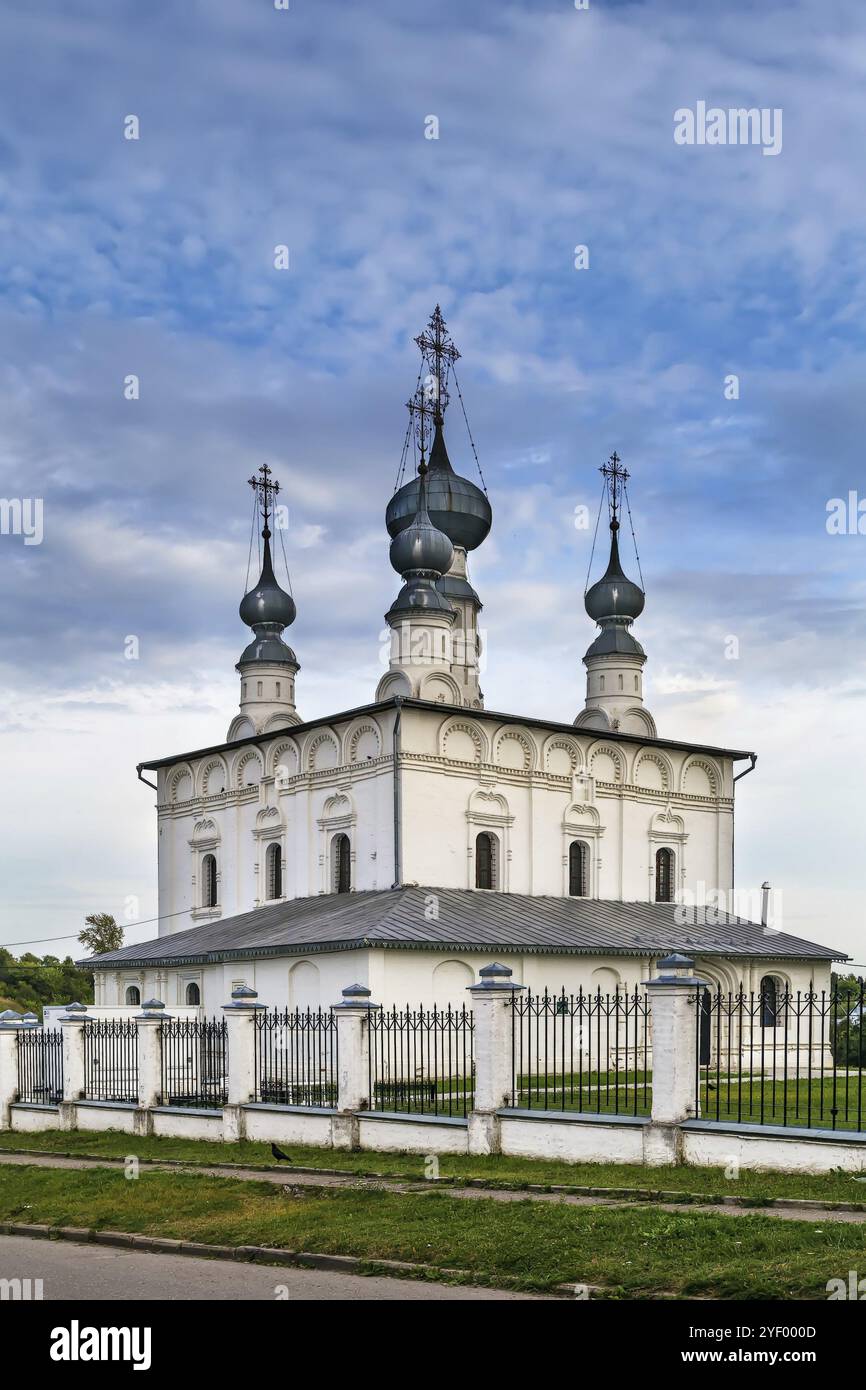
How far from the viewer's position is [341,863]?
29.2 metres

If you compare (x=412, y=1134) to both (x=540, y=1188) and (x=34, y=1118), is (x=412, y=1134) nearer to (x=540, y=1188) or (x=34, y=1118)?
(x=540, y=1188)

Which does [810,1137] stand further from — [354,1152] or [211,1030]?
[211,1030]

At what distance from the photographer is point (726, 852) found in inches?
1310

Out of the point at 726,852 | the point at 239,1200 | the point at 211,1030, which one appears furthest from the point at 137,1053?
the point at 726,852

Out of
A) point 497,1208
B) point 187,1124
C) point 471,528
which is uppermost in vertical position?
point 471,528

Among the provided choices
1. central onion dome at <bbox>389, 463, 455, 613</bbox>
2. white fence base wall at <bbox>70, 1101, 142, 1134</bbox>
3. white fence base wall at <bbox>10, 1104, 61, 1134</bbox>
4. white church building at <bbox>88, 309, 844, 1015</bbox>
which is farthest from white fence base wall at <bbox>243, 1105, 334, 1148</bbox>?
central onion dome at <bbox>389, 463, 455, 613</bbox>

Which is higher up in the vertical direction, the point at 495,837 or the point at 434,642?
the point at 434,642

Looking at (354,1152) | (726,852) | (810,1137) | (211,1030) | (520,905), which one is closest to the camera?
(810,1137)

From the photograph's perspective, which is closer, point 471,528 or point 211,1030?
point 211,1030

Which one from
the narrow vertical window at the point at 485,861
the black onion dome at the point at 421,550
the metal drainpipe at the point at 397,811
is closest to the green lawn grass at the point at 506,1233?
the metal drainpipe at the point at 397,811

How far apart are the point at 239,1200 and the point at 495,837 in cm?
1789

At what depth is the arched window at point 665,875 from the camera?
32.0 meters

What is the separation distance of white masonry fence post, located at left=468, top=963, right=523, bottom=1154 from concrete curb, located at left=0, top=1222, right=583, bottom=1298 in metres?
3.84

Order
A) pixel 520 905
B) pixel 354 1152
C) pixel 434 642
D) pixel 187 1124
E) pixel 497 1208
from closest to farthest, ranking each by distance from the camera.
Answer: pixel 497 1208, pixel 354 1152, pixel 187 1124, pixel 520 905, pixel 434 642
